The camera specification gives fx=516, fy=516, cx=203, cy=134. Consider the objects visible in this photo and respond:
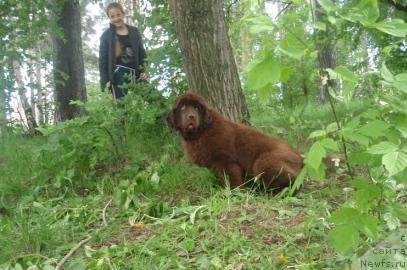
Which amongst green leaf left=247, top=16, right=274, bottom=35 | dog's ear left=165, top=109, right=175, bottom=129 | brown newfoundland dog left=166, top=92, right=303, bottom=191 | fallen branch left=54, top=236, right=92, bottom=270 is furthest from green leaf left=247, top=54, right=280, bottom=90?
dog's ear left=165, top=109, right=175, bottom=129

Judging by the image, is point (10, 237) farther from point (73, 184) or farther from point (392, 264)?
point (392, 264)

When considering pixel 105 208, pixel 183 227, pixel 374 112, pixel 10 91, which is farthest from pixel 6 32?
pixel 374 112

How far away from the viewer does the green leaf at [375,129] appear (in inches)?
93.1

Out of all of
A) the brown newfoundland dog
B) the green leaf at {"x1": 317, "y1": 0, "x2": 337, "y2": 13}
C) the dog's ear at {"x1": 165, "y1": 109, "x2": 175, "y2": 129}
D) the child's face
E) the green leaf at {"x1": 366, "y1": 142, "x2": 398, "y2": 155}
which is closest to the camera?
the green leaf at {"x1": 366, "y1": 142, "x2": 398, "y2": 155}

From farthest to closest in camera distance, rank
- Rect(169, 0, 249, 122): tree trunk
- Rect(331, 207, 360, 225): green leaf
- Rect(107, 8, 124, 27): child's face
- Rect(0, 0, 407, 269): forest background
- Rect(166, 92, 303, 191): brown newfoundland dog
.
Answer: Rect(107, 8, 124, 27): child's face < Rect(169, 0, 249, 122): tree trunk < Rect(166, 92, 303, 191): brown newfoundland dog < Rect(331, 207, 360, 225): green leaf < Rect(0, 0, 407, 269): forest background

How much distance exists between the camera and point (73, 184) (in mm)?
5992

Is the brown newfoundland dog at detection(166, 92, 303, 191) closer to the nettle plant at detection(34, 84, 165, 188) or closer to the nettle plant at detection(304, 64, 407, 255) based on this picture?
the nettle plant at detection(34, 84, 165, 188)

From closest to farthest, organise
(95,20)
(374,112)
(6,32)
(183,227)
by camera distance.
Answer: (374,112) < (183,227) < (6,32) < (95,20)

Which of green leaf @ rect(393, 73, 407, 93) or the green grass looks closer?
green leaf @ rect(393, 73, 407, 93)

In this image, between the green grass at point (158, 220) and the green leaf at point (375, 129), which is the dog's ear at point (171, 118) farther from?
the green leaf at point (375, 129)

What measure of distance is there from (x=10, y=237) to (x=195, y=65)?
122 inches

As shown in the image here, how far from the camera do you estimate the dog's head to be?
5516 mm

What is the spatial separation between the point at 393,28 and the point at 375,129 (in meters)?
0.46

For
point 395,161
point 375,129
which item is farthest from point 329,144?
point 395,161
